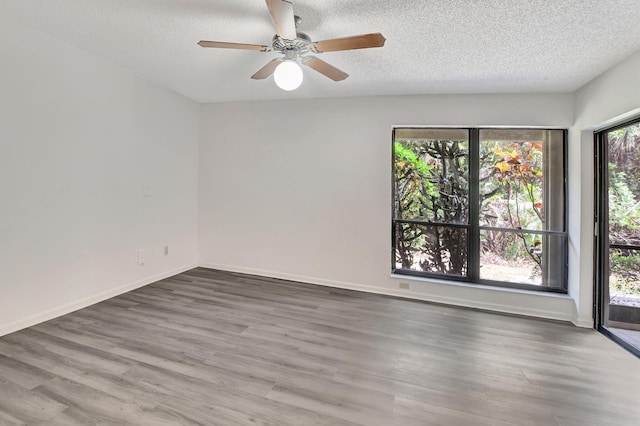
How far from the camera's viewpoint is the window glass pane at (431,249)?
11.0 ft

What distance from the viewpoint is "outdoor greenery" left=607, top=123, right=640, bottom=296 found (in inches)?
92.6

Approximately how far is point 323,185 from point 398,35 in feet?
6.44

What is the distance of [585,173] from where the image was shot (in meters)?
2.75

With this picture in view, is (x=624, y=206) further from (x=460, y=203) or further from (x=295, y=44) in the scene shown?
(x=295, y=44)

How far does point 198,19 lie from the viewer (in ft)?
6.66

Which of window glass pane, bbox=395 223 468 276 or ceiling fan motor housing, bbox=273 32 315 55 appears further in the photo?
window glass pane, bbox=395 223 468 276

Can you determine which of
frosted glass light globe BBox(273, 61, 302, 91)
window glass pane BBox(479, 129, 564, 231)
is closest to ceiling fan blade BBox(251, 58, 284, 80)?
frosted glass light globe BBox(273, 61, 302, 91)

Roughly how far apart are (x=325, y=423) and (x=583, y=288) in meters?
2.99

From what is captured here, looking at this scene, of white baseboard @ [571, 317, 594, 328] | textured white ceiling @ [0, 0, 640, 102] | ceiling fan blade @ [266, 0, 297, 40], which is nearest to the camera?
ceiling fan blade @ [266, 0, 297, 40]

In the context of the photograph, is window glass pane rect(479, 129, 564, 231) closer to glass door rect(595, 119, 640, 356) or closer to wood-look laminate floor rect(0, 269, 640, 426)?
glass door rect(595, 119, 640, 356)

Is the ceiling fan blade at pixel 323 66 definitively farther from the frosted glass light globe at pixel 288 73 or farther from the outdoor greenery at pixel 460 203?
the outdoor greenery at pixel 460 203

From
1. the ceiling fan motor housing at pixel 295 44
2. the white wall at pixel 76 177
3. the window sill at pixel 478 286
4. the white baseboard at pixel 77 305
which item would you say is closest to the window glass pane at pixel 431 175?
the window sill at pixel 478 286

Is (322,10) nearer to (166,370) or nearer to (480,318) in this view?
(166,370)

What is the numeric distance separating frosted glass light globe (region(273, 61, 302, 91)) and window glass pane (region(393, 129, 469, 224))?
1.87 metres
